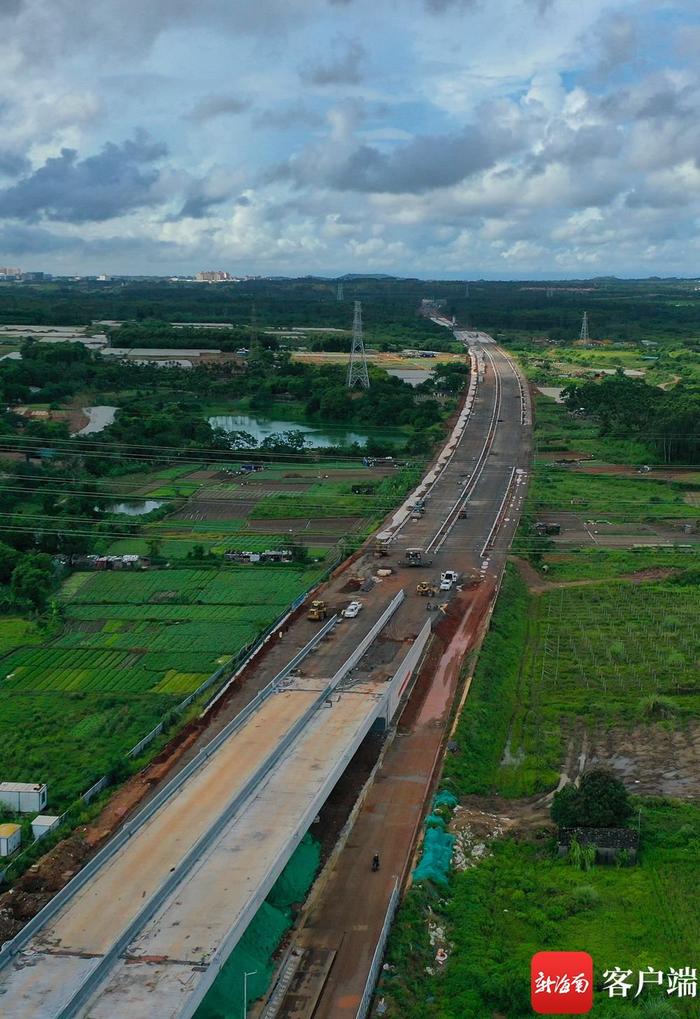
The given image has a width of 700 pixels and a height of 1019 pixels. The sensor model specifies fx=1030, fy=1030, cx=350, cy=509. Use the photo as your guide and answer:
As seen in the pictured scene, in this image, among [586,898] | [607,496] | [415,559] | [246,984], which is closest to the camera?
[246,984]

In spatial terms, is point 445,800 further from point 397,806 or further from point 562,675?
point 562,675

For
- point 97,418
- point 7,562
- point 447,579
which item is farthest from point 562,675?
point 97,418

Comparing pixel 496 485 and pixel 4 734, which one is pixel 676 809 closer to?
pixel 4 734

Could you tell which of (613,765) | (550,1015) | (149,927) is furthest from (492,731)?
(149,927)

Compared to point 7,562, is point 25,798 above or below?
below

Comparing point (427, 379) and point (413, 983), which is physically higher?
point (427, 379)

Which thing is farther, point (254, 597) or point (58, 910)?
point (254, 597)

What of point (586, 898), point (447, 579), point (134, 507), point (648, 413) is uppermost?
point (648, 413)

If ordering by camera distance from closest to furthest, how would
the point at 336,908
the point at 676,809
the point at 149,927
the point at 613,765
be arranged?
the point at 149,927 → the point at 336,908 → the point at 676,809 → the point at 613,765
